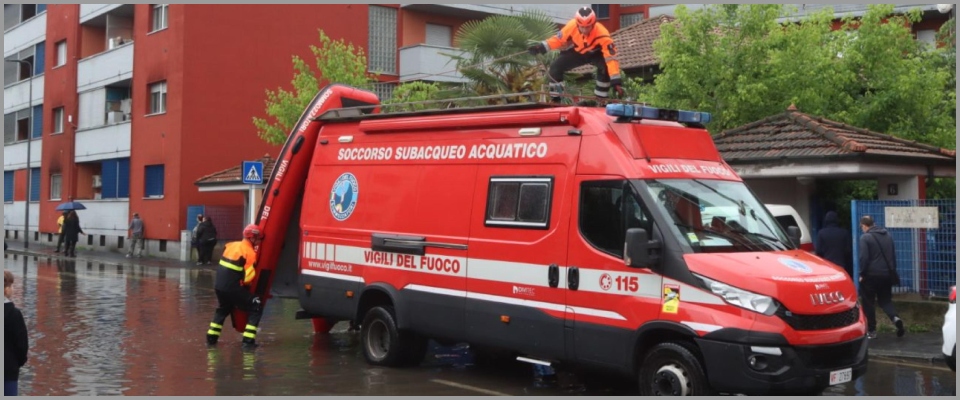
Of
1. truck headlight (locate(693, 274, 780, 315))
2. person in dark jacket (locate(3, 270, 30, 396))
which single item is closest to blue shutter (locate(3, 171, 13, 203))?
person in dark jacket (locate(3, 270, 30, 396))

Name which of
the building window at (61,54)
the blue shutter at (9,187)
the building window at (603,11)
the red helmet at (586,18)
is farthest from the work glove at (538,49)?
the blue shutter at (9,187)

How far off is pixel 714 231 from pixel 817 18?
15081 millimetres

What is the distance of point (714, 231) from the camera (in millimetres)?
8836

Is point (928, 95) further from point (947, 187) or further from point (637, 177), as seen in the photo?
point (637, 177)

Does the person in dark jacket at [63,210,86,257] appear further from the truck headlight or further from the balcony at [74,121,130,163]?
the truck headlight

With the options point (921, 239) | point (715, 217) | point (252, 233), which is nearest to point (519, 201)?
point (715, 217)

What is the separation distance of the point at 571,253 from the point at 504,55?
1339 cm

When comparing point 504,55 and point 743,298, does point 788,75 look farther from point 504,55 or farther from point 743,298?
point 743,298

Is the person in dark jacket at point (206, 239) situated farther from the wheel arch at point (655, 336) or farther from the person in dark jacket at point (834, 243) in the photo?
the wheel arch at point (655, 336)

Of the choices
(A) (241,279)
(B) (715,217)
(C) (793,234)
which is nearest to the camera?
(B) (715,217)

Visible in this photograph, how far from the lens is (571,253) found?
9.27 metres

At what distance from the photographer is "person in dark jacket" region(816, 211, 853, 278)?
47.9ft

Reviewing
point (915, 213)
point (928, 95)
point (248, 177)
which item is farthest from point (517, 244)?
point (928, 95)

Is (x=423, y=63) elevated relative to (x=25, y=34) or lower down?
lower down
